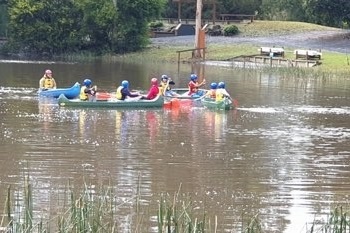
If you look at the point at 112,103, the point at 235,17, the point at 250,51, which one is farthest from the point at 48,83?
the point at 235,17

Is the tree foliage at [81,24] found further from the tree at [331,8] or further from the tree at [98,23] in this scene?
the tree at [331,8]

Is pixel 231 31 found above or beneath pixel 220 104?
beneath

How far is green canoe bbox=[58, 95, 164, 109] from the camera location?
33000mm

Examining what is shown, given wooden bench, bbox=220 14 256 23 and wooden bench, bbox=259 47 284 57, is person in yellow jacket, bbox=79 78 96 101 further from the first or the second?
wooden bench, bbox=220 14 256 23

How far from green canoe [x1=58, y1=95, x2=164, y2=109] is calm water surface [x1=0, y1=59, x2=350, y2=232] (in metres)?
A: 0.54

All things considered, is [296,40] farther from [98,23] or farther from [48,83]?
[48,83]

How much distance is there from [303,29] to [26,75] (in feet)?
106

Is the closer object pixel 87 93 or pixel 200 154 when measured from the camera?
pixel 200 154

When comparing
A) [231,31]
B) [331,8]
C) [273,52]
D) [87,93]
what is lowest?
[273,52]

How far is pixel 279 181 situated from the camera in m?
19.0

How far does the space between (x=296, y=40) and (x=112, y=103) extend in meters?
40.2

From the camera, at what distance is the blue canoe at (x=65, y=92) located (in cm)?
3581

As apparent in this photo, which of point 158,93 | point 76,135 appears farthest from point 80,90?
point 76,135

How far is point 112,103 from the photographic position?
108 ft
